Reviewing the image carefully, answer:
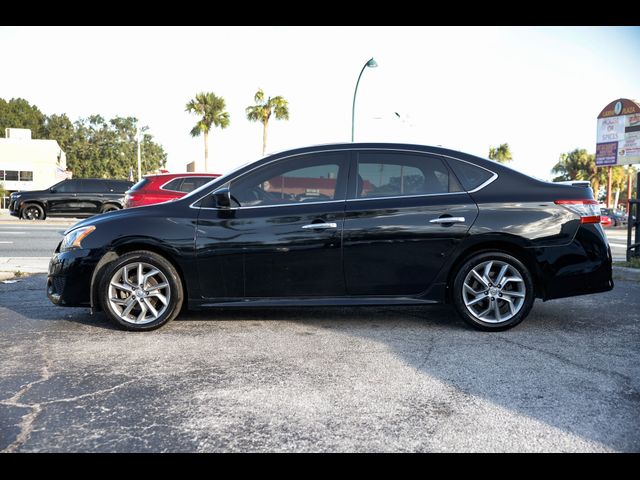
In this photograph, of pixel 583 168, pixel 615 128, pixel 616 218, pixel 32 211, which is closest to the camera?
pixel 32 211

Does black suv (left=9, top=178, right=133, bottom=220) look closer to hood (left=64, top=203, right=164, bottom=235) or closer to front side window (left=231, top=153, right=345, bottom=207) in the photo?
hood (left=64, top=203, right=164, bottom=235)

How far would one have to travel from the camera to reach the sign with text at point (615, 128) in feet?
133

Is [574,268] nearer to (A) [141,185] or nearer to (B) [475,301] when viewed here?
(B) [475,301]

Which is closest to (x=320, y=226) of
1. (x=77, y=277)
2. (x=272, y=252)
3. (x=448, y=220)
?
(x=272, y=252)

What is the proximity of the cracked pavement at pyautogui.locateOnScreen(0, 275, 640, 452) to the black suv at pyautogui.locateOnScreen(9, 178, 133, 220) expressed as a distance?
17.7 metres

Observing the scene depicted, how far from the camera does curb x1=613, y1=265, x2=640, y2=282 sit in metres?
8.39

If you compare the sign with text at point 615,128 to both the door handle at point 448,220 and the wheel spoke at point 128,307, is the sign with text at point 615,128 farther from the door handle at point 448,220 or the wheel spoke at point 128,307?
the wheel spoke at point 128,307

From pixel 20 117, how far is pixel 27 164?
37.8 m

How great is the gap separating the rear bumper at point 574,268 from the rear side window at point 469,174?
2.59ft

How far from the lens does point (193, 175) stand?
→ 41.2 feet

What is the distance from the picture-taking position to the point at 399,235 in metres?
5.06
